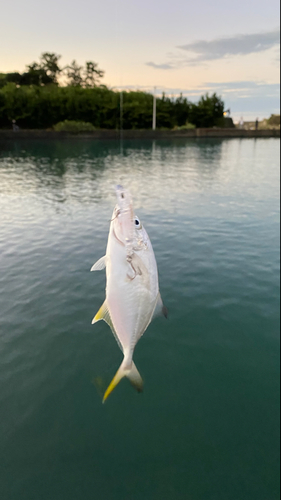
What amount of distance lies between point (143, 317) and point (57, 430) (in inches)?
152

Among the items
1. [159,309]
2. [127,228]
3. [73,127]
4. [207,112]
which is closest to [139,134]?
[73,127]

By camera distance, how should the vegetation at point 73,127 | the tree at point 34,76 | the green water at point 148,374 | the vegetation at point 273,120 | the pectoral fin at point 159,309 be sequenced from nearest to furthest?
the pectoral fin at point 159,309
the green water at point 148,374
the vegetation at point 73,127
the tree at point 34,76
the vegetation at point 273,120

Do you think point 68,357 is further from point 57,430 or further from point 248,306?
point 248,306

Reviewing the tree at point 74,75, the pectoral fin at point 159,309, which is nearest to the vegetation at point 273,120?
the tree at point 74,75

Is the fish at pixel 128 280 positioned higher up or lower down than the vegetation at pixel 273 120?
lower down

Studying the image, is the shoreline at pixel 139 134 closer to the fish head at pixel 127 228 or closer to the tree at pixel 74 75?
the tree at pixel 74 75

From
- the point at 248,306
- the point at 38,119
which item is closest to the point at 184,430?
the point at 248,306

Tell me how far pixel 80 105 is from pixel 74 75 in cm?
2609

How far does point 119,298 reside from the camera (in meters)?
3.08

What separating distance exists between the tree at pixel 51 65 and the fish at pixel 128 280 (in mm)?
105273

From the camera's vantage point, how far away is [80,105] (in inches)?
3246

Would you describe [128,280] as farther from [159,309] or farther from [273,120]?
[273,120]

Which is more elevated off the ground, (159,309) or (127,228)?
(127,228)

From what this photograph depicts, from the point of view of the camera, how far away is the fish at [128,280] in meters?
2.91
